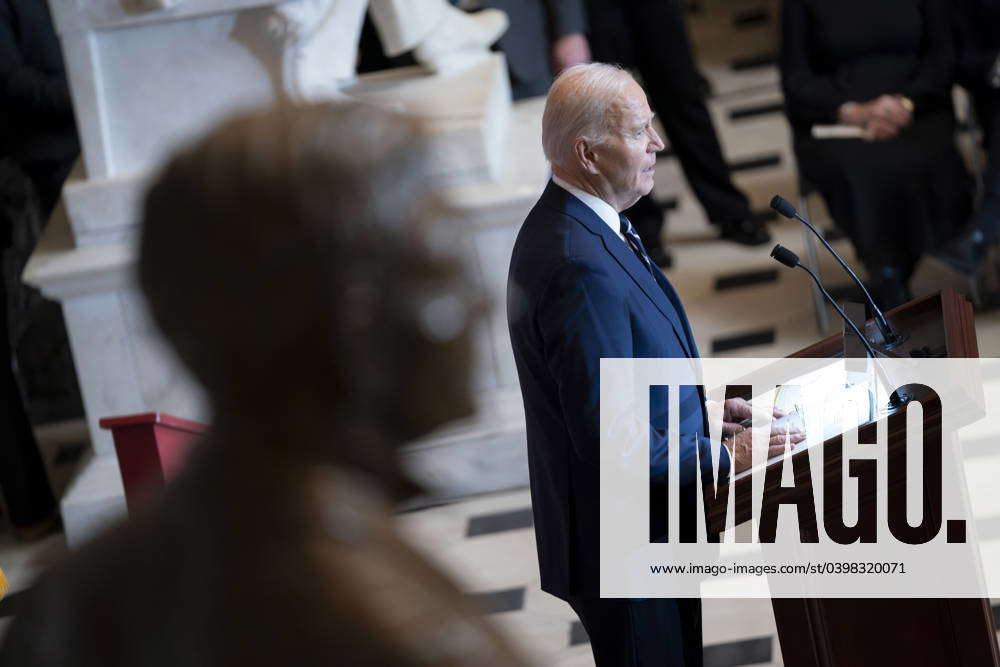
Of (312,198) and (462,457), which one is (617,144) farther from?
(462,457)

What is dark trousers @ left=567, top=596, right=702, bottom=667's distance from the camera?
289 cm

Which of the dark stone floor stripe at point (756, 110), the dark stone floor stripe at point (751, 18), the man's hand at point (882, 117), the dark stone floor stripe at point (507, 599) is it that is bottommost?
the dark stone floor stripe at point (751, 18)

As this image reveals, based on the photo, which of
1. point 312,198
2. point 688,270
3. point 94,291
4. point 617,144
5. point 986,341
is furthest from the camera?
point 688,270

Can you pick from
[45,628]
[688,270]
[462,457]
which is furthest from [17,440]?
[45,628]

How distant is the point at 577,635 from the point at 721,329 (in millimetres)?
2501

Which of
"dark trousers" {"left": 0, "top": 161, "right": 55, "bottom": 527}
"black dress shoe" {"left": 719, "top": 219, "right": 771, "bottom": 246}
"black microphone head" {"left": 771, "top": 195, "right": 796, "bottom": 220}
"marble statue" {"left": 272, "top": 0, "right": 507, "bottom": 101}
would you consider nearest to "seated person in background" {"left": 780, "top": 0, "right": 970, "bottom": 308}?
"black dress shoe" {"left": 719, "top": 219, "right": 771, "bottom": 246}

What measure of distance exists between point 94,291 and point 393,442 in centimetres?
433

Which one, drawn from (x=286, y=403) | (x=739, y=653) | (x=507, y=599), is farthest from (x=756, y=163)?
(x=286, y=403)

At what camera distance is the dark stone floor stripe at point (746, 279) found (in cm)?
688

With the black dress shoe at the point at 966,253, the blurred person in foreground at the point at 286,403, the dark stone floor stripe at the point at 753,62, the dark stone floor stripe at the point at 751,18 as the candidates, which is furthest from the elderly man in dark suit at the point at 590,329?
the dark stone floor stripe at the point at 751,18

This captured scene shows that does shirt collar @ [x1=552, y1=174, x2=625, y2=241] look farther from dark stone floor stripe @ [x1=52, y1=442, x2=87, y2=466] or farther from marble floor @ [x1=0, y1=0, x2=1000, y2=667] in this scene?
dark stone floor stripe @ [x1=52, y1=442, x2=87, y2=466]

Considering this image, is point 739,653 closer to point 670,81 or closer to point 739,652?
point 739,652

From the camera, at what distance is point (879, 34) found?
596 centimetres

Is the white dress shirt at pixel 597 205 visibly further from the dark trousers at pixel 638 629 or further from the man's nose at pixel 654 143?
the dark trousers at pixel 638 629
